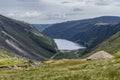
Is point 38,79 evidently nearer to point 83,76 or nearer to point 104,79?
point 83,76

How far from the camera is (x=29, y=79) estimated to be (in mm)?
31188

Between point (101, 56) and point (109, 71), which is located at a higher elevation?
point (109, 71)

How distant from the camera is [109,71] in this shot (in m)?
28.3

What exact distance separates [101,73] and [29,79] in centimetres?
729

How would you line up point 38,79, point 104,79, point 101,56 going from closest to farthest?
point 104,79, point 38,79, point 101,56

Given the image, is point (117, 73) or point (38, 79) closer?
point (117, 73)

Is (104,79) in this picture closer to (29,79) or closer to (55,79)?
(55,79)

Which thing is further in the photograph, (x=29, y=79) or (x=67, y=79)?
(x=29, y=79)

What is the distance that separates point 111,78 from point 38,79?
24.8 feet

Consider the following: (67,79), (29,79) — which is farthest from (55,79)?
(29,79)

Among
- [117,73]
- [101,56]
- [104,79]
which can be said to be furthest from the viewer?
[101,56]

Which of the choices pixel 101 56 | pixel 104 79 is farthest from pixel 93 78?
pixel 101 56

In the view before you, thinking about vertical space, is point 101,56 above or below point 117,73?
below

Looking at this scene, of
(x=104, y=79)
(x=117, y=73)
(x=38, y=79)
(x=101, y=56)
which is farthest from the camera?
(x=101, y=56)
